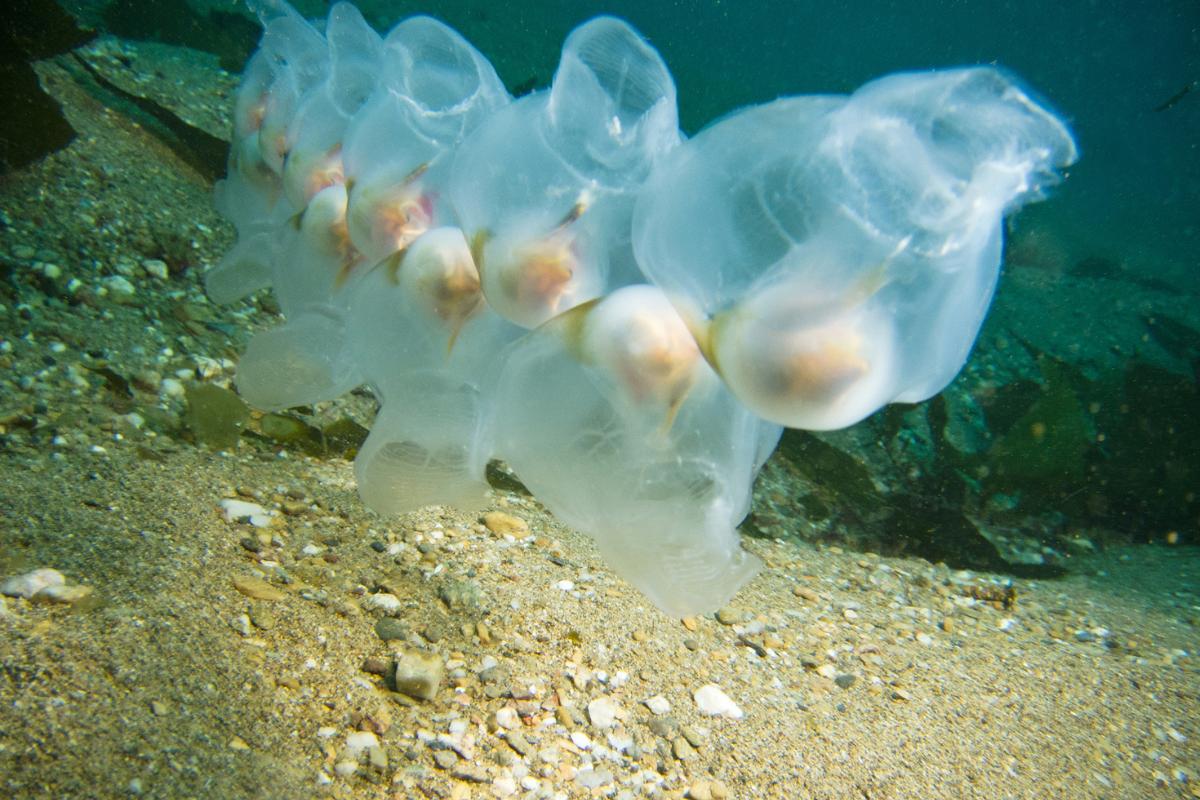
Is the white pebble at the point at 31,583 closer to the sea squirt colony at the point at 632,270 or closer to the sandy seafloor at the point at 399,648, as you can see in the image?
the sandy seafloor at the point at 399,648

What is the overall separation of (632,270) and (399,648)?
1151 millimetres

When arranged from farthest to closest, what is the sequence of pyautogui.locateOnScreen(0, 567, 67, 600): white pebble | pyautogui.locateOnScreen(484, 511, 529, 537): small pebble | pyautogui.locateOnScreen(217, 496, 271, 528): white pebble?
pyautogui.locateOnScreen(484, 511, 529, 537): small pebble < pyautogui.locateOnScreen(217, 496, 271, 528): white pebble < pyautogui.locateOnScreen(0, 567, 67, 600): white pebble

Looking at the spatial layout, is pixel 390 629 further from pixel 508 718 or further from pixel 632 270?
pixel 632 270

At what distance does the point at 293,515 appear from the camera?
80.5 inches

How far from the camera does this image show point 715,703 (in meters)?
1.80

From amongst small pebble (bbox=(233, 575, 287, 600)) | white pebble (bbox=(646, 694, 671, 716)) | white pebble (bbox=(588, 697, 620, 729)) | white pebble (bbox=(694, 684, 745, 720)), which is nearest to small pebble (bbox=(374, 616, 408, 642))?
small pebble (bbox=(233, 575, 287, 600))

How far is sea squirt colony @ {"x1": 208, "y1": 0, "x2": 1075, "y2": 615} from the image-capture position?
2.73 feet

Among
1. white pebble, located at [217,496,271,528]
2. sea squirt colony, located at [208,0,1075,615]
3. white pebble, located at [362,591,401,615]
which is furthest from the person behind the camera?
white pebble, located at [217,496,271,528]

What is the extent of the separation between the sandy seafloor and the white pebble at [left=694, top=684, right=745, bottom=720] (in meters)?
0.03

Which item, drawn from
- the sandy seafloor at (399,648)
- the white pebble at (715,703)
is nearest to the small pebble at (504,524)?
the sandy seafloor at (399,648)

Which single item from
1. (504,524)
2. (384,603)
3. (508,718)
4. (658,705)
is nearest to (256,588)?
(384,603)

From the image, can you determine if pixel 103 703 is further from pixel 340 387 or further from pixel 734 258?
pixel 734 258

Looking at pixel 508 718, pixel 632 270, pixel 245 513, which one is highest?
pixel 632 270

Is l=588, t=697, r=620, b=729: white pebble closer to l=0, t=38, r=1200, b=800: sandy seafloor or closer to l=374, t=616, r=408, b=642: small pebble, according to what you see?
l=0, t=38, r=1200, b=800: sandy seafloor
